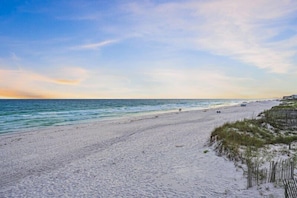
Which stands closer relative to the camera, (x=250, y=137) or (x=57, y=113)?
(x=250, y=137)

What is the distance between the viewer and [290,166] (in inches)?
326

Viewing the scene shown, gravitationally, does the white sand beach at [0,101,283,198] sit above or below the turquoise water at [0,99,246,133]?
below

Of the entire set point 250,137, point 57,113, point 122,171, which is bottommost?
point 122,171

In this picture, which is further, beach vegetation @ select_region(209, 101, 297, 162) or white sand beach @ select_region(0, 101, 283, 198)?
beach vegetation @ select_region(209, 101, 297, 162)

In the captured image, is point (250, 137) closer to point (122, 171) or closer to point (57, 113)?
point (122, 171)

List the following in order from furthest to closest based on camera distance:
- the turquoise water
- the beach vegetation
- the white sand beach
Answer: the turquoise water → the beach vegetation → the white sand beach

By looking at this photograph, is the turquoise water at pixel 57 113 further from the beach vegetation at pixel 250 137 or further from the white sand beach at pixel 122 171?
the beach vegetation at pixel 250 137

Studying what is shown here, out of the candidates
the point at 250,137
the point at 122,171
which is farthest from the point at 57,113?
the point at 250,137

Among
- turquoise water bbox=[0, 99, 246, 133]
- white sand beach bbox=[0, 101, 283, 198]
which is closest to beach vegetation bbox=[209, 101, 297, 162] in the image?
white sand beach bbox=[0, 101, 283, 198]

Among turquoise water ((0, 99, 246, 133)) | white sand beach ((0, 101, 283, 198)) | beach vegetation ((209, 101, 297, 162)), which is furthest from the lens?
turquoise water ((0, 99, 246, 133))

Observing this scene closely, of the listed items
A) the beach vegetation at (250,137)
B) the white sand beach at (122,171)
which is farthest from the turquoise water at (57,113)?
the beach vegetation at (250,137)

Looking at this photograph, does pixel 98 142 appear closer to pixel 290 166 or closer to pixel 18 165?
pixel 18 165

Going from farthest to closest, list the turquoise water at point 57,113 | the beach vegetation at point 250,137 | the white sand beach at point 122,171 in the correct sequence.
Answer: the turquoise water at point 57,113 < the beach vegetation at point 250,137 < the white sand beach at point 122,171

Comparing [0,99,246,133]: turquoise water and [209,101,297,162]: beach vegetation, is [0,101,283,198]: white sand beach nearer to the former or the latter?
[209,101,297,162]: beach vegetation
